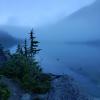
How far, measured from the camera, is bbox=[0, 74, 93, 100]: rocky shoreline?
4644cm

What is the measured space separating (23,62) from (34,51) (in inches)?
749

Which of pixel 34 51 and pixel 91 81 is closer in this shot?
pixel 34 51

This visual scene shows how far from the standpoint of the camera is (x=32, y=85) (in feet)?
157

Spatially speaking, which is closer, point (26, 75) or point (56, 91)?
point (26, 75)

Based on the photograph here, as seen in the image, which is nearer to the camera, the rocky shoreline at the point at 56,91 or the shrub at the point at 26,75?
the rocky shoreline at the point at 56,91

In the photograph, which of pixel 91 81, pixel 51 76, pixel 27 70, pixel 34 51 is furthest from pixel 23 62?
pixel 91 81

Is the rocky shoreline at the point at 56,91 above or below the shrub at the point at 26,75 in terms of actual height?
below

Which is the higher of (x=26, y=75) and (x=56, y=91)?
(x=26, y=75)

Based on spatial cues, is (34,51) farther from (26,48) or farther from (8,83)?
(8,83)

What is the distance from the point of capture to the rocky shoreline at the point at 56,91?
46.4 meters

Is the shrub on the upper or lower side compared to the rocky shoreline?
upper

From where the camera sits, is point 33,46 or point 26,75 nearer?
point 26,75

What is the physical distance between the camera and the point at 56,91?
48.1 meters

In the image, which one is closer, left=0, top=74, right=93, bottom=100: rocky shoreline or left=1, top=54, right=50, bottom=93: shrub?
left=0, top=74, right=93, bottom=100: rocky shoreline
